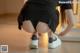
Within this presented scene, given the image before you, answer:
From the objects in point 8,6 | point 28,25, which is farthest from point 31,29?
point 8,6

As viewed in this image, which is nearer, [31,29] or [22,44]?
[31,29]

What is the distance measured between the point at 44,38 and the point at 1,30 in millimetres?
510

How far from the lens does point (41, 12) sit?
140 centimetres

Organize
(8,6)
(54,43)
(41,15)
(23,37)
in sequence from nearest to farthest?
(41,15) → (54,43) → (23,37) → (8,6)

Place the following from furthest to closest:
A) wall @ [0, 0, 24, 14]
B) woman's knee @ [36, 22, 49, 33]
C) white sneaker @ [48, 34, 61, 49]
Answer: wall @ [0, 0, 24, 14] → white sneaker @ [48, 34, 61, 49] → woman's knee @ [36, 22, 49, 33]

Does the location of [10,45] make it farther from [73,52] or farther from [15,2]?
[15,2]

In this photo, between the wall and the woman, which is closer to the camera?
the woman

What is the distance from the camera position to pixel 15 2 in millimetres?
3041

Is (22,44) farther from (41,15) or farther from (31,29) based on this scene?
(41,15)

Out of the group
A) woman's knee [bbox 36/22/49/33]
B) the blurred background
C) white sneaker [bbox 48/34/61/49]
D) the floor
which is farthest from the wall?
woman's knee [bbox 36/22/49/33]

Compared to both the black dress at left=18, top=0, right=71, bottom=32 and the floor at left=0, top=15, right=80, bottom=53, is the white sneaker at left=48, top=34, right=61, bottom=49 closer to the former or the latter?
the floor at left=0, top=15, right=80, bottom=53

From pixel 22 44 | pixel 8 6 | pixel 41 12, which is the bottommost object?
pixel 22 44

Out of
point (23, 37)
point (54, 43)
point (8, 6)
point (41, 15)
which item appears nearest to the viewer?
point (41, 15)

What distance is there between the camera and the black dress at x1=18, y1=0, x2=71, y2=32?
1.40m
